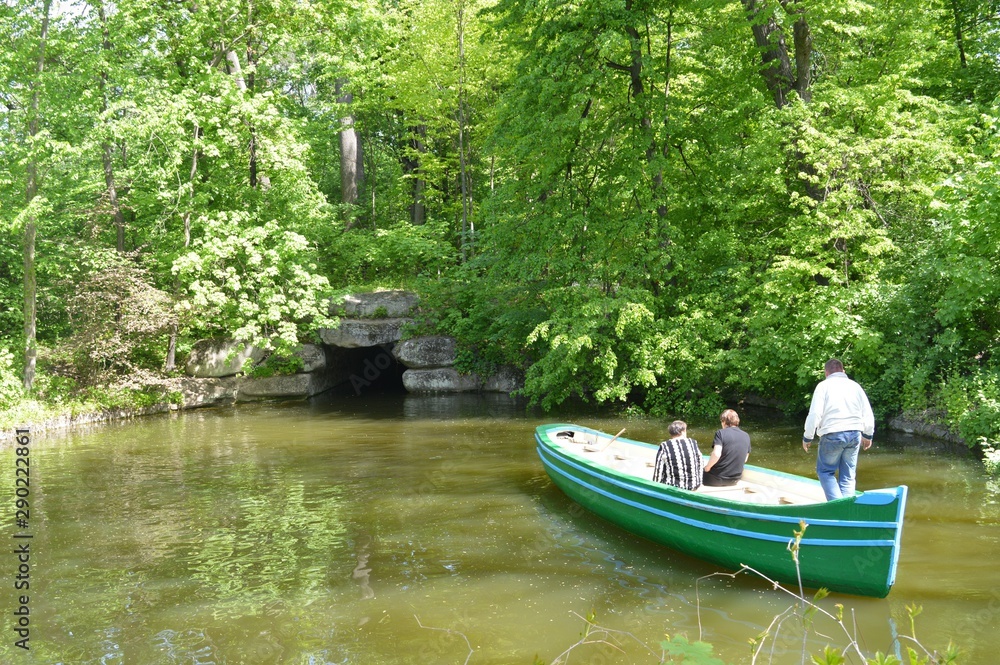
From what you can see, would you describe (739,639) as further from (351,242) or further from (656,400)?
(351,242)

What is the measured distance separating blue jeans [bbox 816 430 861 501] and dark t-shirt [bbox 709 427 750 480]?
879 mm

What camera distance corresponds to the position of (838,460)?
24.3 ft

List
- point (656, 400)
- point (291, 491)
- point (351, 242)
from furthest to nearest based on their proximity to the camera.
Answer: point (351, 242) < point (656, 400) < point (291, 491)

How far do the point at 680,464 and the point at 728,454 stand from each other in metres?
0.56

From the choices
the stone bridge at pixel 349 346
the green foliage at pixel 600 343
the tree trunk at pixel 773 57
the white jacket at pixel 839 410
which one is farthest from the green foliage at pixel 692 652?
the stone bridge at pixel 349 346

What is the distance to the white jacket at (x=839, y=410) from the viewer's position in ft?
23.8

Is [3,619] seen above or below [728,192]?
below

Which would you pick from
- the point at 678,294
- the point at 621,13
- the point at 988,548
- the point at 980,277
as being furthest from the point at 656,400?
the point at 988,548

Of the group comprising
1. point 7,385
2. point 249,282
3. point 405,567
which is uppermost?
point 249,282

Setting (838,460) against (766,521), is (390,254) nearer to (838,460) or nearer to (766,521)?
(838,460)

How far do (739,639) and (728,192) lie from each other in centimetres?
1278

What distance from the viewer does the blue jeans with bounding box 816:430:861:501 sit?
7.28 metres

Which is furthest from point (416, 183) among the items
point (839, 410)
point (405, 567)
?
point (839, 410)

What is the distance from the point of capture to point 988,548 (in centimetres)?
741
